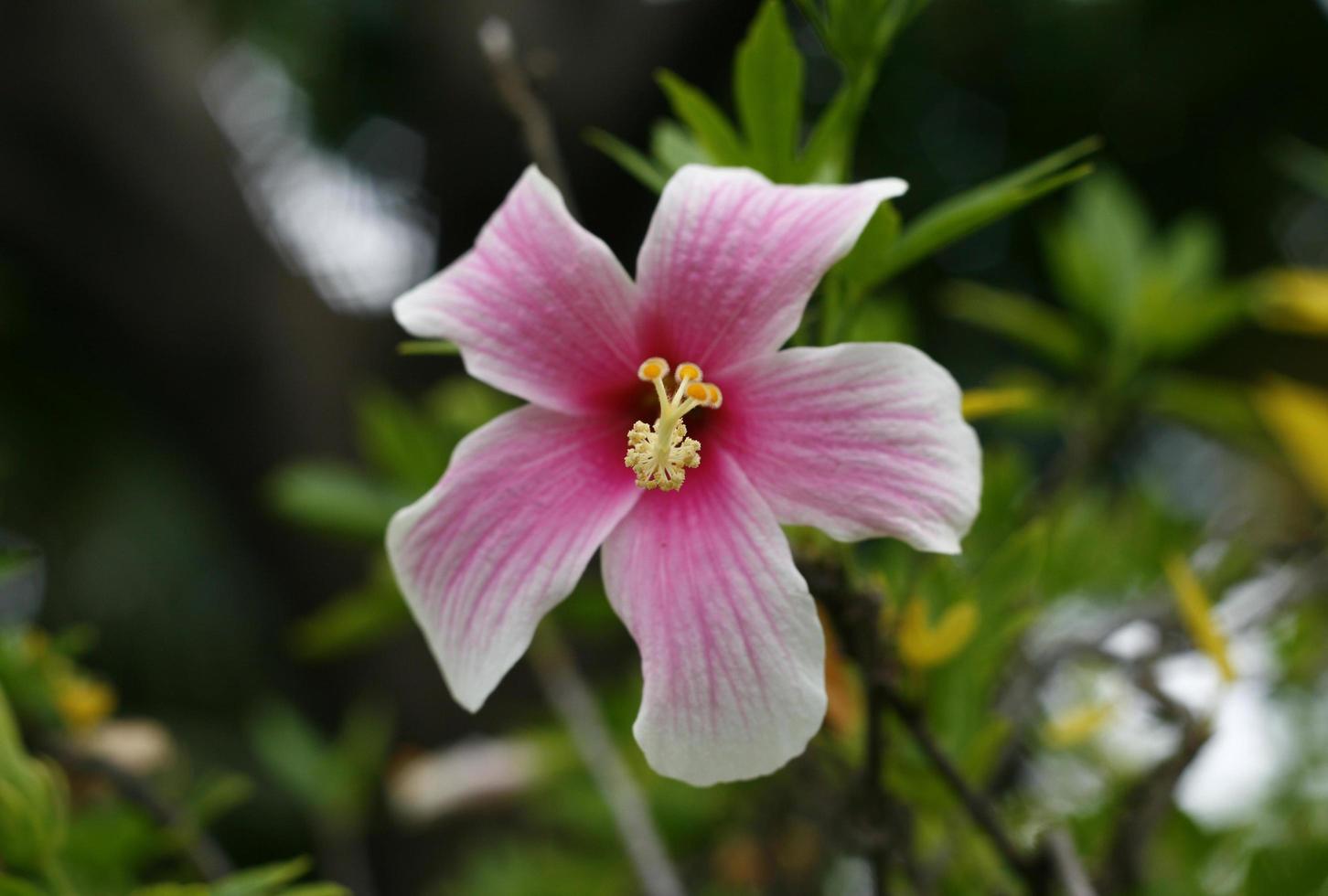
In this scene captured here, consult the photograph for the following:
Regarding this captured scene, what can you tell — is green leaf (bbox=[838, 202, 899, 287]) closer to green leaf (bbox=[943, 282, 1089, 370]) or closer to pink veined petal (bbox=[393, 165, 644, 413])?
pink veined petal (bbox=[393, 165, 644, 413])

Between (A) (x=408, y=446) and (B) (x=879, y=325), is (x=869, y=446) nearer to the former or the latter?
(B) (x=879, y=325)

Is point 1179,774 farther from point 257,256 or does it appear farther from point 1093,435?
point 257,256

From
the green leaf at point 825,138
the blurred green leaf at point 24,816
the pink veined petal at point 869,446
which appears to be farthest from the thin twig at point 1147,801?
the blurred green leaf at point 24,816

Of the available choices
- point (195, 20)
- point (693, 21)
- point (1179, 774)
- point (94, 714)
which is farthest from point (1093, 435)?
point (195, 20)

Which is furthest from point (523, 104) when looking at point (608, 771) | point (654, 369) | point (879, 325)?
point (608, 771)

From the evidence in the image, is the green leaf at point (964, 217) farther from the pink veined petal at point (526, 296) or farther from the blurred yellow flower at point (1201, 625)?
the blurred yellow flower at point (1201, 625)

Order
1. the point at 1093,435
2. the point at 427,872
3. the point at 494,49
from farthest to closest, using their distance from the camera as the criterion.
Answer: the point at 427,872
the point at 1093,435
the point at 494,49
